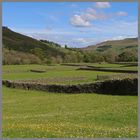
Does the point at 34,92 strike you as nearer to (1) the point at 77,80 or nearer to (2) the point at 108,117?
(1) the point at 77,80

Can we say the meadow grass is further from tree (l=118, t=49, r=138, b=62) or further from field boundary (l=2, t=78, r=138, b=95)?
tree (l=118, t=49, r=138, b=62)

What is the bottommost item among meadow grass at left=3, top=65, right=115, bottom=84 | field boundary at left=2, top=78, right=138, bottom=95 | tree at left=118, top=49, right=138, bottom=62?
field boundary at left=2, top=78, right=138, bottom=95

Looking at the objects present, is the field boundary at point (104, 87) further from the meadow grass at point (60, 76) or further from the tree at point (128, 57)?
the tree at point (128, 57)

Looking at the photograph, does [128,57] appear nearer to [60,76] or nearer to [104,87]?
[60,76]

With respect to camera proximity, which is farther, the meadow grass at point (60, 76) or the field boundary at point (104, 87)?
the meadow grass at point (60, 76)

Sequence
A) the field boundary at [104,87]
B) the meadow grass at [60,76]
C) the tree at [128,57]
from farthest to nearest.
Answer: the tree at [128,57]
the meadow grass at [60,76]
the field boundary at [104,87]

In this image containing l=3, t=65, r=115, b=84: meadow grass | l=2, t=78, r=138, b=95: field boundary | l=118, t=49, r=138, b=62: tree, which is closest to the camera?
l=2, t=78, r=138, b=95: field boundary

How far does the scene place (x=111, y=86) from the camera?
153 ft

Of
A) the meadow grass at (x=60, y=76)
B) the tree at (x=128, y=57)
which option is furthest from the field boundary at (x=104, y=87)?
the tree at (x=128, y=57)

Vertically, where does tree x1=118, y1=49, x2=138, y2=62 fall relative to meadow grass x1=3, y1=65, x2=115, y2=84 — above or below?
above

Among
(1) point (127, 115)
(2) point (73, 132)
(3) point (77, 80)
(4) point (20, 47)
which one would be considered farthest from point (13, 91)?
(4) point (20, 47)

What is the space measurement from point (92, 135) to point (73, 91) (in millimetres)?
36422

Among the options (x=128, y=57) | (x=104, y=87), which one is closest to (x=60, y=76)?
(x=104, y=87)

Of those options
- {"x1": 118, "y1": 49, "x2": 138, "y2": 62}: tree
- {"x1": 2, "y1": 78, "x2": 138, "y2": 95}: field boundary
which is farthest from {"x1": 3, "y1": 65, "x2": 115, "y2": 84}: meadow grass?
{"x1": 118, "y1": 49, "x2": 138, "y2": 62}: tree
